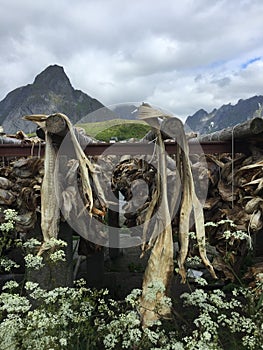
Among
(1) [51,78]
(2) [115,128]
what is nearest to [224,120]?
(2) [115,128]

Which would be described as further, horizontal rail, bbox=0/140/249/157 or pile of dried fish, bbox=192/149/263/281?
horizontal rail, bbox=0/140/249/157

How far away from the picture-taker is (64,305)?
1.27 meters

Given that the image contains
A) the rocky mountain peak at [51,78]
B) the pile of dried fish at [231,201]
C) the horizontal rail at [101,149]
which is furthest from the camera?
the rocky mountain peak at [51,78]

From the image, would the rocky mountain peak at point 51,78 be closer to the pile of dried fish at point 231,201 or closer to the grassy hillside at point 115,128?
the grassy hillside at point 115,128

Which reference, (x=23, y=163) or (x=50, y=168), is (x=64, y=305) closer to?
(x=50, y=168)

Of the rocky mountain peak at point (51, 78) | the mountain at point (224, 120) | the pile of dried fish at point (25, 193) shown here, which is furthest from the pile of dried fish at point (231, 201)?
the rocky mountain peak at point (51, 78)

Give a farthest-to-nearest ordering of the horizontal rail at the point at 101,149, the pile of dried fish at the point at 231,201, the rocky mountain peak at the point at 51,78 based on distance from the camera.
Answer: the rocky mountain peak at the point at 51,78 < the horizontal rail at the point at 101,149 < the pile of dried fish at the point at 231,201

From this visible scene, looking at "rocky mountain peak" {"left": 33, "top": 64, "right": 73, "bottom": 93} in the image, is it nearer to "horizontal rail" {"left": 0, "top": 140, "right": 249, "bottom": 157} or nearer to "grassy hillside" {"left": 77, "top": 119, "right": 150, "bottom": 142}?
"grassy hillside" {"left": 77, "top": 119, "right": 150, "bottom": 142}

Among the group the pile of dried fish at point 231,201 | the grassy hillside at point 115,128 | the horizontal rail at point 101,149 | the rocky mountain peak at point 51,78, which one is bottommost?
the pile of dried fish at point 231,201

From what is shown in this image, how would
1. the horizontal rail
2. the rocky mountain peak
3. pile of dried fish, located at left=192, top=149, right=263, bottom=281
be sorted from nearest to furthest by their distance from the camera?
1. pile of dried fish, located at left=192, top=149, right=263, bottom=281
2. the horizontal rail
3. the rocky mountain peak

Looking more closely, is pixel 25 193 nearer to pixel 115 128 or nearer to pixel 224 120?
pixel 115 128

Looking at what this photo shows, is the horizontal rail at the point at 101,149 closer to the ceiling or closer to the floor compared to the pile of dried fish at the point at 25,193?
closer to the ceiling

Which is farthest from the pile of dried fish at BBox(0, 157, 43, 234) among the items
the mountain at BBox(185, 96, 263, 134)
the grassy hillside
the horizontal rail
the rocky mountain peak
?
the rocky mountain peak

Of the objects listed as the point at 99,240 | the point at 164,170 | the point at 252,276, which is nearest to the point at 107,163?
the point at 99,240
